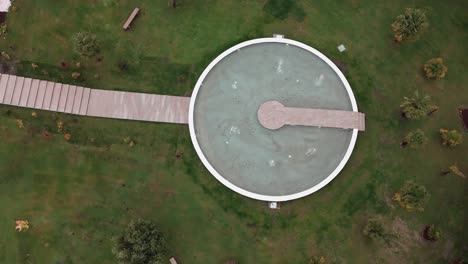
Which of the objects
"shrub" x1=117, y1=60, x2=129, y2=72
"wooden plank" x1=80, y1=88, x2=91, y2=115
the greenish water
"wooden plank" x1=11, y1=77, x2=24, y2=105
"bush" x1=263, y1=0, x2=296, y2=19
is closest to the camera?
the greenish water

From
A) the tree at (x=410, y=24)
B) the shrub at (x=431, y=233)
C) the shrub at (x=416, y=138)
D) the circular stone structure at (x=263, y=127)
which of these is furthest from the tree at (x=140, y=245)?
the tree at (x=410, y=24)

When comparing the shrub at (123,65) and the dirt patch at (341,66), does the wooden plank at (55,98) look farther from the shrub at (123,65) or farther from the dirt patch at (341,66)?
the dirt patch at (341,66)

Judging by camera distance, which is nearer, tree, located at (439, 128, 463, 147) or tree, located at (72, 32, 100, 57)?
tree, located at (72, 32, 100, 57)

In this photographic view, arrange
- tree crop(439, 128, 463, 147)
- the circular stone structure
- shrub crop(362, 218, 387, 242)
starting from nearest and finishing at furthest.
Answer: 1. shrub crop(362, 218, 387, 242)
2. tree crop(439, 128, 463, 147)
3. the circular stone structure

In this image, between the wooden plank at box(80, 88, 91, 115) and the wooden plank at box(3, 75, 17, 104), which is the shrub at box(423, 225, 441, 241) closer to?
the wooden plank at box(80, 88, 91, 115)

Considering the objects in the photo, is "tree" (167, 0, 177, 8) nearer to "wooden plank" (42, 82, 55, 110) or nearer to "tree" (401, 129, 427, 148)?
"wooden plank" (42, 82, 55, 110)

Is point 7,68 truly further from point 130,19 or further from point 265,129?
point 265,129

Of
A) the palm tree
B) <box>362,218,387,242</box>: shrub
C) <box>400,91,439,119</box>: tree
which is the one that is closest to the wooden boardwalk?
<box>362,218,387,242</box>: shrub

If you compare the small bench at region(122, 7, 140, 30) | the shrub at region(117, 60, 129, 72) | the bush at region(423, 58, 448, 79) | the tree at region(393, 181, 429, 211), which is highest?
the small bench at region(122, 7, 140, 30)

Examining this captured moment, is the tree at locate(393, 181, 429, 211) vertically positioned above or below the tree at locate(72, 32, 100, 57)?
below
